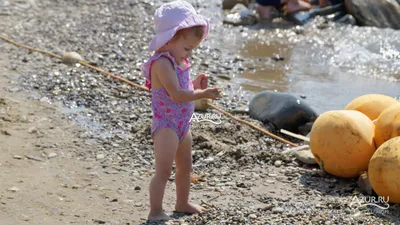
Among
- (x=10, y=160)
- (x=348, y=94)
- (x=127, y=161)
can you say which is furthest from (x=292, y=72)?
(x=10, y=160)

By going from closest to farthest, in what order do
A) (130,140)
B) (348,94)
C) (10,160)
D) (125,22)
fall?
1. (10,160)
2. (130,140)
3. (348,94)
4. (125,22)

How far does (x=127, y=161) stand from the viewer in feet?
21.3

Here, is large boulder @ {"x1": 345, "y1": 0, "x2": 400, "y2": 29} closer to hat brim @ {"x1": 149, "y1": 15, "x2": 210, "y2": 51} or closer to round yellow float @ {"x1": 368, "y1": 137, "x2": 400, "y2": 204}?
round yellow float @ {"x1": 368, "y1": 137, "x2": 400, "y2": 204}

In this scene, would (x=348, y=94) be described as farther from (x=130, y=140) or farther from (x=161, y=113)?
(x=161, y=113)

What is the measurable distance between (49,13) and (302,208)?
8.10m

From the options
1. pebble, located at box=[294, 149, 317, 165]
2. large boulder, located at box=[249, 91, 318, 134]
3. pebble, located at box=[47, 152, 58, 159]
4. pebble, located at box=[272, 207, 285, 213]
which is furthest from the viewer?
large boulder, located at box=[249, 91, 318, 134]

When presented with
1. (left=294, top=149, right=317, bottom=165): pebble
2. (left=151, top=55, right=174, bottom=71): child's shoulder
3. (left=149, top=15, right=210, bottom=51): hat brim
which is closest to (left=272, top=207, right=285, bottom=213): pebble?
(left=294, top=149, right=317, bottom=165): pebble

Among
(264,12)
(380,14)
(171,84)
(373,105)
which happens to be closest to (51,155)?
(171,84)

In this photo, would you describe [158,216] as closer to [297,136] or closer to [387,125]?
[387,125]

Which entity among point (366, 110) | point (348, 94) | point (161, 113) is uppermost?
point (161, 113)

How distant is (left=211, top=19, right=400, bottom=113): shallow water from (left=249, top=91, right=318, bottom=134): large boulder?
920mm

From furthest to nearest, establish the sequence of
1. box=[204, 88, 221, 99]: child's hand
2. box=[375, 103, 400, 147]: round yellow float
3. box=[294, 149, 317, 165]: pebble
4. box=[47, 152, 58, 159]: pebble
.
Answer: box=[47, 152, 58, 159]: pebble < box=[294, 149, 317, 165]: pebble < box=[375, 103, 400, 147]: round yellow float < box=[204, 88, 221, 99]: child's hand

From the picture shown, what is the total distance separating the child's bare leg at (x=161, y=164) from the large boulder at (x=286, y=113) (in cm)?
243

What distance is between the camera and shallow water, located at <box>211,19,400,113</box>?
9.21m
